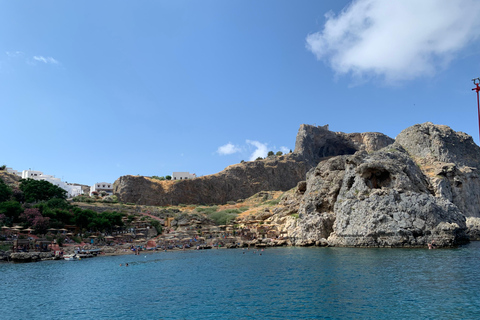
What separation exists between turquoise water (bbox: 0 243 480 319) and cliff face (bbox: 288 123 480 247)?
4899 mm

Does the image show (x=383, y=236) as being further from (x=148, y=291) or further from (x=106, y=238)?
(x=106, y=238)

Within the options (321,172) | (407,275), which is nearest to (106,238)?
(321,172)

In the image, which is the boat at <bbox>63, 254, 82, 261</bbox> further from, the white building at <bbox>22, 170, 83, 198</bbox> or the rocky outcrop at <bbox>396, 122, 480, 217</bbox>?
the white building at <bbox>22, 170, 83, 198</bbox>

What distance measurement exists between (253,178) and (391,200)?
7081 cm

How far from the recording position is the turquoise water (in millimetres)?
17141

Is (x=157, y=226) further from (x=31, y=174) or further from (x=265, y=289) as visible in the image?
(x=31, y=174)

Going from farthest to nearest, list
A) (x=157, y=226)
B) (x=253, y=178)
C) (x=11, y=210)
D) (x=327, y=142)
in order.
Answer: (x=327, y=142), (x=253, y=178), (x=157, y=226), (x=11, y=210)

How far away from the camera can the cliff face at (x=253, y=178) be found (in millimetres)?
98875

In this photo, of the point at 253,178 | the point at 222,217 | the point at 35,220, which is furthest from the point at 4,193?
the point at 253,178

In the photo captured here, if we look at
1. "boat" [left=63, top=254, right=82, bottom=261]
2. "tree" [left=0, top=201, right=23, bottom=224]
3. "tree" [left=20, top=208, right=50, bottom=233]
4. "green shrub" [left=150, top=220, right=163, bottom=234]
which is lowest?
"boat" [left=63, top=254, right=82, bottom=261]

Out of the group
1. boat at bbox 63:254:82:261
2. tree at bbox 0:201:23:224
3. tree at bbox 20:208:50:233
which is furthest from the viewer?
tree at bbox 0:201:23:224

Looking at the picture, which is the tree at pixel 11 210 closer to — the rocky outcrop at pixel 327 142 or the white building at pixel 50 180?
the white building at pixel 50 180

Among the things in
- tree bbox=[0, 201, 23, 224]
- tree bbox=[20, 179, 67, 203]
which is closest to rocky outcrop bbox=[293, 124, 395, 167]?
tree bbox=[20, 179, 67, 203]

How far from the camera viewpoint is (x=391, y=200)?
4125 centimetres
